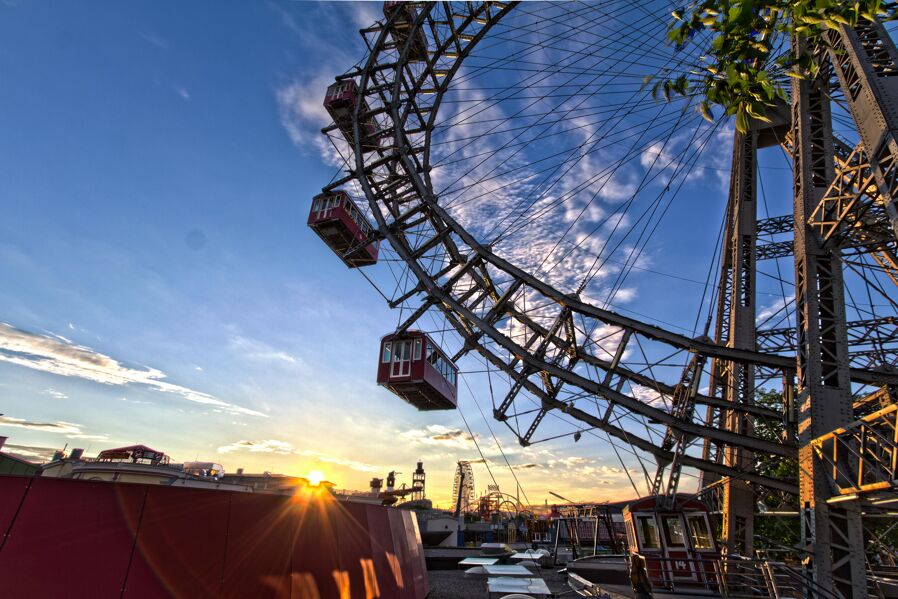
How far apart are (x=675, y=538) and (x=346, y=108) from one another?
2310 centimetres

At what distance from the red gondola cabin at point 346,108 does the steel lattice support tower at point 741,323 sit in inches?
624

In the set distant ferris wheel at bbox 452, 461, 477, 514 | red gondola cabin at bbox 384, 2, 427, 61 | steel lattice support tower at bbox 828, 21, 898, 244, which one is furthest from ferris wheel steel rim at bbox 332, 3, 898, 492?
distant ferris wheel at bbox 452, 461, 477, 514

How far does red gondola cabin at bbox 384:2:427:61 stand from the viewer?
63.8 feet

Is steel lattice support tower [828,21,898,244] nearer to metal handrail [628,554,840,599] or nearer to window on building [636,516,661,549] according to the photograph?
metal handrail [628,554,840,599]

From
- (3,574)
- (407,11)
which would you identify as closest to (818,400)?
(3,574)

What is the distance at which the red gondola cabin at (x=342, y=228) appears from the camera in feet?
65.1

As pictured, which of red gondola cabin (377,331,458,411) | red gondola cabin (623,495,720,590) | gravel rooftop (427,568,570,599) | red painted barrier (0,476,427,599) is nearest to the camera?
red painted barrier (0,476,427,599)

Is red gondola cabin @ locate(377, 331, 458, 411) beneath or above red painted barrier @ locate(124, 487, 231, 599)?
above

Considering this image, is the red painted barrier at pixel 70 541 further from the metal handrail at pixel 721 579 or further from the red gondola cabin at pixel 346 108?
the red gondola cabin at pixel 346 108

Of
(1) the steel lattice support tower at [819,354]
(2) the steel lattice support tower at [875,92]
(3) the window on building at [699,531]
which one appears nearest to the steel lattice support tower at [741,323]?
(3) the window on building at [699,531]

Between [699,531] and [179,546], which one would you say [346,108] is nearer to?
[179,546]

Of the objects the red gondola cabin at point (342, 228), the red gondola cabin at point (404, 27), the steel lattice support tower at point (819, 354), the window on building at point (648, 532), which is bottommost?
the window on building at point (648, 532)

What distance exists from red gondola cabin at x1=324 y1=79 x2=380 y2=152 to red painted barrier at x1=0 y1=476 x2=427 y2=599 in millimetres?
16962

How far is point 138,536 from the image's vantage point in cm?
559
